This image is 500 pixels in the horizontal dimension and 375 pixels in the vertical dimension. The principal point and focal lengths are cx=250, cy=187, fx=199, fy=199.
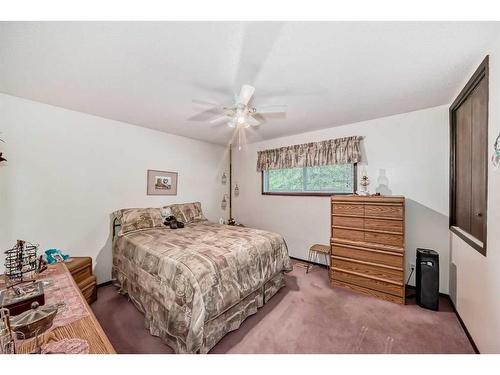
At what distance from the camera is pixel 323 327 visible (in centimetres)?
203

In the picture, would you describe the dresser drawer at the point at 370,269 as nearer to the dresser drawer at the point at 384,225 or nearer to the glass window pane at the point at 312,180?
the dresser drawer at the point at 384,225

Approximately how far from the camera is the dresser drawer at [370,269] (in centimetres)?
248

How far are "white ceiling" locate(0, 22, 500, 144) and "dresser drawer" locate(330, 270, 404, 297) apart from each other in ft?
7.59

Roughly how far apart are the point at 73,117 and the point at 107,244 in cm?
189

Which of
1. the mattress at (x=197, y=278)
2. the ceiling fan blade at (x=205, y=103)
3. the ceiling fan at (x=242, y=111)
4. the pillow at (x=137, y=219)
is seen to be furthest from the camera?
the pillow at (x=137, y=219)

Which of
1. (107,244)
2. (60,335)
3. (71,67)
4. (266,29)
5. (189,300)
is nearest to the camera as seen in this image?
(60,335)

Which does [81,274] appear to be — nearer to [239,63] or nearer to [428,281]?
[239,63]

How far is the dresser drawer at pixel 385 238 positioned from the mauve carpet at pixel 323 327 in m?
0.73

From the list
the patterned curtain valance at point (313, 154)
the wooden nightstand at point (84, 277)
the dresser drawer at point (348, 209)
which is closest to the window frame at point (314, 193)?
the patterned curtain valance at point (313, 154)

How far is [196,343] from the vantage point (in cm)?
156

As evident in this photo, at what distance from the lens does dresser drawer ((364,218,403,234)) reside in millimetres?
2486

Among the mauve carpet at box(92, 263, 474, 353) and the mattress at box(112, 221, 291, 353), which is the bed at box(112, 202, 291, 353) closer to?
the mattress at box(112, 221, 291, 353)

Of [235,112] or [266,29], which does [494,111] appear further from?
[235,112]
